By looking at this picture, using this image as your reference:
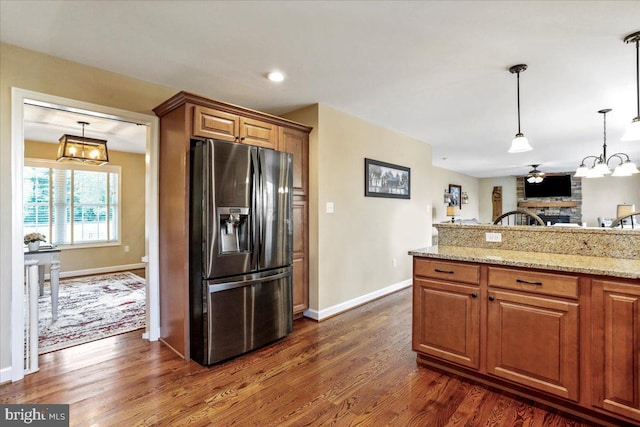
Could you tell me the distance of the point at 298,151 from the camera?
347 centimetres

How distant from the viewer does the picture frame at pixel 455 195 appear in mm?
8852

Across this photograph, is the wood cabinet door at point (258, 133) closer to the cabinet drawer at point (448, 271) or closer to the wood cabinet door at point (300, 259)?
the wood cabinet door at point (300, 259)

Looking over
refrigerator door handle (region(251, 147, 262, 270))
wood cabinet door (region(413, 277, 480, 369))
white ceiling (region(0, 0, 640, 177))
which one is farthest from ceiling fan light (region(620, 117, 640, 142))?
refrigerator door handle (region(251, 147, 262, 270))

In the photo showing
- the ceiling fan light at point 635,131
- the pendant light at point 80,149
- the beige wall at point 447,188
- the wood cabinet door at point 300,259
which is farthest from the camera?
the beige wall at point 447,188

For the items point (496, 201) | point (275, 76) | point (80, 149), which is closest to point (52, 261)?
point (80, 149)

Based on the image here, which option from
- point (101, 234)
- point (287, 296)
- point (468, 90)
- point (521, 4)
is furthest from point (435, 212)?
point (101, 234)

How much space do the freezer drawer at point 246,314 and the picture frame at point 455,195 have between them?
7.07 metres

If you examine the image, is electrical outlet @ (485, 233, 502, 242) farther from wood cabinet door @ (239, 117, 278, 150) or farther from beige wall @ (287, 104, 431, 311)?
wood cabinet door @ (239, 117, 278, 150)

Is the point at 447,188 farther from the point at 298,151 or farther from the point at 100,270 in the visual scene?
the point at 100,270

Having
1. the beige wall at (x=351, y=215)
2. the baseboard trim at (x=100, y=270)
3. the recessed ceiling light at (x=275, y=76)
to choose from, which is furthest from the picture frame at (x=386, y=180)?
the baseboard trim at (x=100, y=270)

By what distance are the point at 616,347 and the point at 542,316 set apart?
35 centimetres

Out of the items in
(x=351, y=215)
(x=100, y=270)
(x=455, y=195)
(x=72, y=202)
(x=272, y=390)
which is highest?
(x=455, y=195)

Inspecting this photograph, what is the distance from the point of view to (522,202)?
10.1 m

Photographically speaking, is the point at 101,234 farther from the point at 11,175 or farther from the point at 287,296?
the point at 287,296
